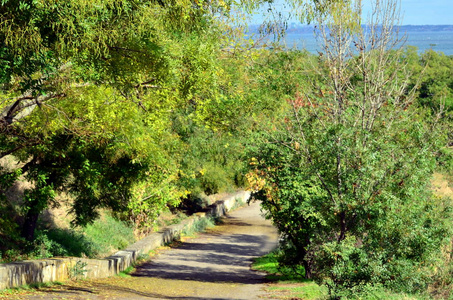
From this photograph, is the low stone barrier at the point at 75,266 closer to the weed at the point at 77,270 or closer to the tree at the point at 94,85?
the weed at the point at 77,270

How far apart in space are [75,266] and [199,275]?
6989 millimetres

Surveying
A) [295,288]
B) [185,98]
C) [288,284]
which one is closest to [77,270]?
[185,98]

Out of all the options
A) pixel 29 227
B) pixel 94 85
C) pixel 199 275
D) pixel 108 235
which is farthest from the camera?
pixel 108 235

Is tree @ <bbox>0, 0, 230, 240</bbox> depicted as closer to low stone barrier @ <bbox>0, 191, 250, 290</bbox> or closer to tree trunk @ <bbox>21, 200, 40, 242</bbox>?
tree trunk @ <bbox>21, 200, 40, 242</bbox>

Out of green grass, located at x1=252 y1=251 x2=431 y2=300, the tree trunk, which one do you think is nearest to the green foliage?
the tree trunk

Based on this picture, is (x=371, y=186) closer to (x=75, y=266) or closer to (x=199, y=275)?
(x=75, y=266)

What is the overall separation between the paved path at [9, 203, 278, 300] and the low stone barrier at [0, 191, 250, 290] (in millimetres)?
385

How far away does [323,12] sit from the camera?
492 inches

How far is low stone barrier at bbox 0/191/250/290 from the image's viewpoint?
39.7ft

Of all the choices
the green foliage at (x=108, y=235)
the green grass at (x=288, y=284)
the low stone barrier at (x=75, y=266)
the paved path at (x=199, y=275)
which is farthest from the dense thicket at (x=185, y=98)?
the green foliage at (x=108, y=235)

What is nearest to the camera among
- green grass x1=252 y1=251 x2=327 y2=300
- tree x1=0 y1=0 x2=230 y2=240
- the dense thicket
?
tree x1=0 y1=0 x2=230 y2=240

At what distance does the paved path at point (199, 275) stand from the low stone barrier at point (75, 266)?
0.38m

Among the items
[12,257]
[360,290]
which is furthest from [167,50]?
[12,257]

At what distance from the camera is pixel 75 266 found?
15.6m
